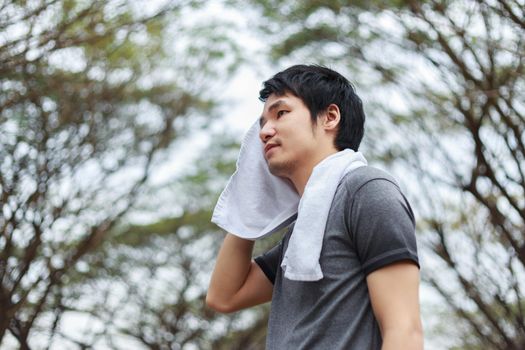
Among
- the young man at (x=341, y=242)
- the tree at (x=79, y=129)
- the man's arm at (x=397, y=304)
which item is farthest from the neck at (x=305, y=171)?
the tree at (x=79, y=129)

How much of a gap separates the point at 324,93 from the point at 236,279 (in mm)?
588

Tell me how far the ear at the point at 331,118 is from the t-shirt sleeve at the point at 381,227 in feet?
1.13

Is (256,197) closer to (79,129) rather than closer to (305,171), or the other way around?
(305,171)

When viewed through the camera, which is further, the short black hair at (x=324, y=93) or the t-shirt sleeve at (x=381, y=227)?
the short black hair at (x=324, y=93)

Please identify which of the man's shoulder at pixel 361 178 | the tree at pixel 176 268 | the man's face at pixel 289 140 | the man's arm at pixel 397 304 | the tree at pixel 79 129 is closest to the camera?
the man's arm at pixel 397 304

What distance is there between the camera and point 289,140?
2.28 m

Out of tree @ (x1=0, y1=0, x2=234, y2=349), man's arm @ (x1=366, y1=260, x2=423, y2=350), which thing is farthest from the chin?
tree @ (x1=0, y1=0, x2=234, y2=349)

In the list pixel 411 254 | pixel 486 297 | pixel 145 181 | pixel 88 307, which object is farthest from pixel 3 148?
pixel 411 254

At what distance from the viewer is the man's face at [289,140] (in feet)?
7.48

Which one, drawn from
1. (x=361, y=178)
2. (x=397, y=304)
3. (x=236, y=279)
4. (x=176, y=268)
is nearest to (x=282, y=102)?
(x=361, y=178)

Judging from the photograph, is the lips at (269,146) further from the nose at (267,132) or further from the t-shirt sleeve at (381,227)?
the t-shirt sleeve at (381,227)

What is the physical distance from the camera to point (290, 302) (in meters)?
2.12

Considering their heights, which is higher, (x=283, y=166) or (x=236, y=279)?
(x=283, y=166)

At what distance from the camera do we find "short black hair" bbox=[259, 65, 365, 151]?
235 centimetres
